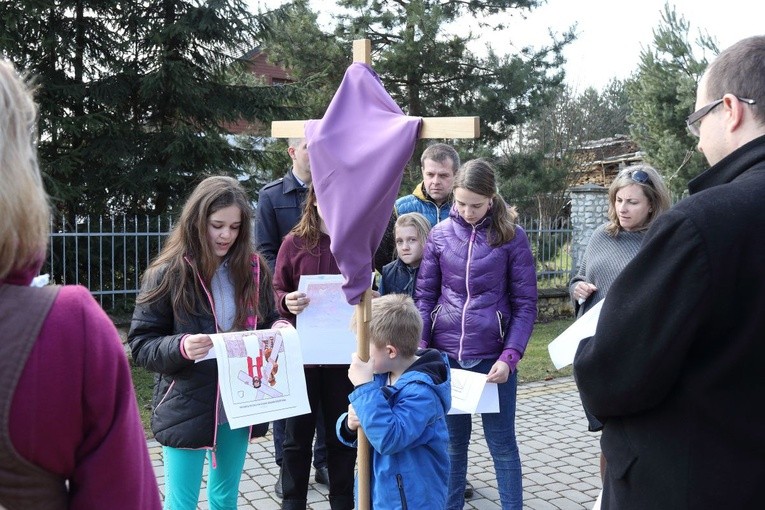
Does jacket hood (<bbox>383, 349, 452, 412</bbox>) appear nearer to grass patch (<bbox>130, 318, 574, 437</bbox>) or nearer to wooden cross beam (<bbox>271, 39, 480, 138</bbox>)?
wooden cross beam (<bbox>271, 39, 480, 138</bbox>)

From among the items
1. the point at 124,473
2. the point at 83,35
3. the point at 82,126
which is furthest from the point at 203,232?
the point at 83,35

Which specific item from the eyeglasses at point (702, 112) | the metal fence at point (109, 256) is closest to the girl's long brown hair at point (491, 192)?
the eyeglasses at point (702, 112)

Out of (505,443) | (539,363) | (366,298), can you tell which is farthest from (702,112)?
(539,363)

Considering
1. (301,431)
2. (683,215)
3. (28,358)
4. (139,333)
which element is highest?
(683,215)

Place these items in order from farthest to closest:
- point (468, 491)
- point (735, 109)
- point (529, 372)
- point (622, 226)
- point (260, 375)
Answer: point (529, 372) < point (468, 491) < point (622, 226) < point (260, 375) < point (735, 109)

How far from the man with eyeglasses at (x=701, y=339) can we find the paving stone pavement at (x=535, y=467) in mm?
2926

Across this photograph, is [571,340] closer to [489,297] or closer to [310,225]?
[489,297]

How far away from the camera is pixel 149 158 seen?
10.5 meters

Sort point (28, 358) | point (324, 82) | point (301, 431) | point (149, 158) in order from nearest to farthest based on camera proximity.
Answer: point (28, 358)
point (301, 431)
point (149, 158)
point (324, 82)

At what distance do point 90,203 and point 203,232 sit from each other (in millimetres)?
7608

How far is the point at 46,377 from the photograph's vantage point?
1282 millimetres

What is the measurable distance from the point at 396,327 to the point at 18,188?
6.29 ft

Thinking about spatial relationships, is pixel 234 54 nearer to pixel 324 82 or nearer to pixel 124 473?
pixel 324 82

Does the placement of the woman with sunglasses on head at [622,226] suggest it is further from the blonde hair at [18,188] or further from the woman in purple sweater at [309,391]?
the blonde hair at [18,188]
